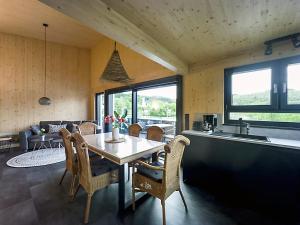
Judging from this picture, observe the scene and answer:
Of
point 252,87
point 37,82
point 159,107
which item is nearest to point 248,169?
point 252,87

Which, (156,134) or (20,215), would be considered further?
(156,134)

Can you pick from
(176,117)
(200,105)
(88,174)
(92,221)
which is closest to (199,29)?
(200,105)

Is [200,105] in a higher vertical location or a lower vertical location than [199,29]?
lower

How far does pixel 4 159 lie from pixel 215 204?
5193 mm

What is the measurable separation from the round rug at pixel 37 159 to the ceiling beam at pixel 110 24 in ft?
11.4

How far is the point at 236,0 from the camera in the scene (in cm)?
156

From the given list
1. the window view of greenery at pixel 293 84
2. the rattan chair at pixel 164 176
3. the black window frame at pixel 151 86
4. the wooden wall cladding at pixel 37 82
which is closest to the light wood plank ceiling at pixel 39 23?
the wooden wall cladding at pixel 37 82

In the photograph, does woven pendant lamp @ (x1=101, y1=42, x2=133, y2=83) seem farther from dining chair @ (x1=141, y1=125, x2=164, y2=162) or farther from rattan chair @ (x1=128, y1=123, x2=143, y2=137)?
dining chair @ (x1=141, y1=125, x2=164, y2=162)

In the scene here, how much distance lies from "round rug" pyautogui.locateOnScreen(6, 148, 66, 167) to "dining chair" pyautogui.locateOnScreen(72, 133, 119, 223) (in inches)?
86.4

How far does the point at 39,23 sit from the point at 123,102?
362 centimetres

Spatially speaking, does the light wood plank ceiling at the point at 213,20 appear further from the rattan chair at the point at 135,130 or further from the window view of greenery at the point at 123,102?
the window view of greenery at the point at 123,102

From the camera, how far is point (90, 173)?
1819 millimetres

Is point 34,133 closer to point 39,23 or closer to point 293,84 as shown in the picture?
point 39,23

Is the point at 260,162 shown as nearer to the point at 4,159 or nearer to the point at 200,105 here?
the point at 200,105
